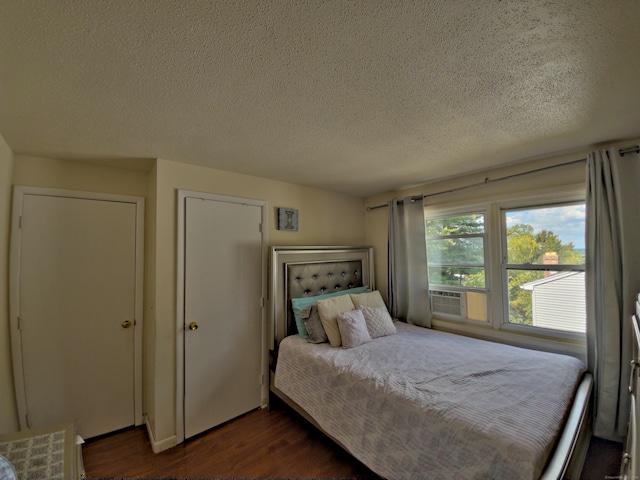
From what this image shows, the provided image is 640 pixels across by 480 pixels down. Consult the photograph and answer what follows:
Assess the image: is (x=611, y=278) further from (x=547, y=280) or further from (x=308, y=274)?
(x=308, y=274)

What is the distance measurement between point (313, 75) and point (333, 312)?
6.31 feet

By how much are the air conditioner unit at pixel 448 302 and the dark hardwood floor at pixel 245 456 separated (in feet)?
4.12

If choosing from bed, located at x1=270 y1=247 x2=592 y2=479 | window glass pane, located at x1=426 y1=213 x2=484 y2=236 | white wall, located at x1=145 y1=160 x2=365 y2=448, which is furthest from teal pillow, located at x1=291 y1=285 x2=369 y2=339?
window glass pane, located at x1=426 y1=213 x2=484 y2=236

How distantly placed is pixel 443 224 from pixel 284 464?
2.72 metres

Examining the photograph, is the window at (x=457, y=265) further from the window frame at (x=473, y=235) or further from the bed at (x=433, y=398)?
the bed at (x=433, y=398)

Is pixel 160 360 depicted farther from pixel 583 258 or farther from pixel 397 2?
pixel 583 258

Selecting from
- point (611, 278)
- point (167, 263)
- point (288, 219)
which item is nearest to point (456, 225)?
point (611, 278)

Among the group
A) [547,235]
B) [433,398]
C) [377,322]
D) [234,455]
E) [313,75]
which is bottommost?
[234,455]

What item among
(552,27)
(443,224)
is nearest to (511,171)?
(443,224)

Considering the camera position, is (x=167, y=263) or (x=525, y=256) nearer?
(x=167, y=263)

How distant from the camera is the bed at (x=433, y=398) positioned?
1.19 m

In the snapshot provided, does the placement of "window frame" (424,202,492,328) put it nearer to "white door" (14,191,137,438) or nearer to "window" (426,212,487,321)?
"window" (426,212,487,321)

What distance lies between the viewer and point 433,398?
146 centimetres

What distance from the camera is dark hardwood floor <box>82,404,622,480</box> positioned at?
68.7 inches
